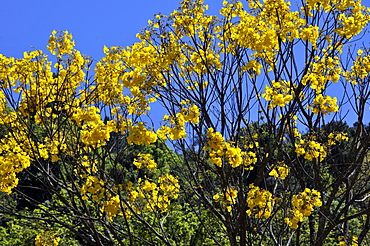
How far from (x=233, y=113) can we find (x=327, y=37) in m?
1.41

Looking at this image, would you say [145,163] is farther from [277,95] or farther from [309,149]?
[277,95]

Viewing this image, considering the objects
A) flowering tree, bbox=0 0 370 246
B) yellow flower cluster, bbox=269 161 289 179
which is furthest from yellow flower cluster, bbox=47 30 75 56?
yellow flower cluster, bbox=269 161 289 179

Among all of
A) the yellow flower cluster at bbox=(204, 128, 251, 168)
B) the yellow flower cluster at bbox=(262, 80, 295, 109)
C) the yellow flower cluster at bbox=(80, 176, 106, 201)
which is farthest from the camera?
the yellow flower cluster at bbox=(80, 176, 106, 201)

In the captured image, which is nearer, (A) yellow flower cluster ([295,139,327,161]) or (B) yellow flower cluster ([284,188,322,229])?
(B) yellow flower cluster ([284,188,322,229])

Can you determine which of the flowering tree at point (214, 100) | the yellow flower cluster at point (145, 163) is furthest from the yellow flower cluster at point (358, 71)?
the yellow flower cluster at point (145, 163)

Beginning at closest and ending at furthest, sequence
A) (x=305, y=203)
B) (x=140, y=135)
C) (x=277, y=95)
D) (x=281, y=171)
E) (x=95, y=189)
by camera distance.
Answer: (x=140, y=135), (x=277, y=95), (x=305, y=203), (x=95, y=189), (x=281, y=171)

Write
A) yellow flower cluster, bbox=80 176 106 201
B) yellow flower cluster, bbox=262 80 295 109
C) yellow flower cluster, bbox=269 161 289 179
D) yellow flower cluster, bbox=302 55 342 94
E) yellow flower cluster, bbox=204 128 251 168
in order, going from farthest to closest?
yellow flower cluster, bbox=269 161 289 179
yellow flower cluster, bbox=302 55 342 94
yellow flower cluster, bbox=80 176 106 201
yellow flower cluster, bbox=262 80 295 109
yellow flower cluster, bbox=204 128 251 168

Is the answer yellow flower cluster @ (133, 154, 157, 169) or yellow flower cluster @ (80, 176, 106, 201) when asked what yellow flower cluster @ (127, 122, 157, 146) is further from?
yellow flower cluster @ (133, 154, 157, 169)

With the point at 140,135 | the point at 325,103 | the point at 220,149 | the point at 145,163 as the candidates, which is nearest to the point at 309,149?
the point at 325,103

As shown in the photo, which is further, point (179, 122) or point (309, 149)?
point (309, 149)

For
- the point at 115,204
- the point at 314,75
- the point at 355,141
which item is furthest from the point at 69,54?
the point at 355,141

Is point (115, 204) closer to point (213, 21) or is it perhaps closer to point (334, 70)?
point (213, 21)

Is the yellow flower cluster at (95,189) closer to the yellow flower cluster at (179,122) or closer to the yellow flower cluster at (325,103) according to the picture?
Result: the yellow flower cluster at (179,122)

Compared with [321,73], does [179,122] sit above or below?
below
